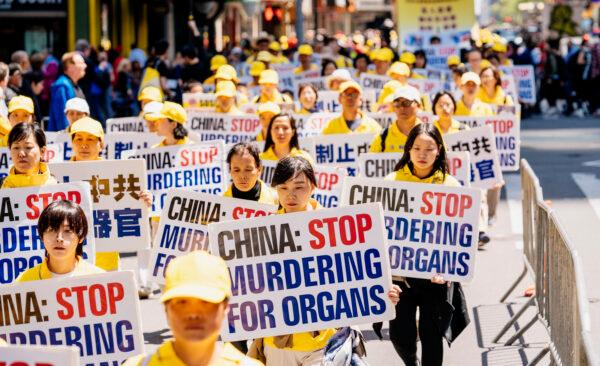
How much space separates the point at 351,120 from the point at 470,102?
Answer: 2.11 metres

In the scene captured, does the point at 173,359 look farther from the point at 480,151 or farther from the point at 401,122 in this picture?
the point at 480,151

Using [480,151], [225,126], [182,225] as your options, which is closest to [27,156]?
[182,225]

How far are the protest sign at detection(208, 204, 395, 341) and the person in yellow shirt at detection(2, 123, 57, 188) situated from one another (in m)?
2.28

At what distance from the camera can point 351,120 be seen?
13.0 metres

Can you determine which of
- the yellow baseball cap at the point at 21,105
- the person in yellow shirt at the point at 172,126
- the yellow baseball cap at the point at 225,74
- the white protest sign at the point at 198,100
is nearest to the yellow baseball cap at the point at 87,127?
the person in yellow shirt at the point at 172,126

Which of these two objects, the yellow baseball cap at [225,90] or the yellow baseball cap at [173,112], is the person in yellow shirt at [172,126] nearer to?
the yellow baseball cap at [173,112]

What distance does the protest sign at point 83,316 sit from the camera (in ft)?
21.2

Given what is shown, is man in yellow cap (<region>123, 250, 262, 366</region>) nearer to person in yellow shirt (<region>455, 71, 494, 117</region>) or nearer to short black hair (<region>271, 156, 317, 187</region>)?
short black hair (<region>271, 156, 317, 187</region>)

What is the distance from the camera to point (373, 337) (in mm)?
10453

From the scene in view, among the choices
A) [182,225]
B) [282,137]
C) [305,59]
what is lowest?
[182,225]

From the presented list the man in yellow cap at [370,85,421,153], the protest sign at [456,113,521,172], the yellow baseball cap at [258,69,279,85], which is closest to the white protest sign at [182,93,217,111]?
the yellow baseball cap at [258,69,279,85]

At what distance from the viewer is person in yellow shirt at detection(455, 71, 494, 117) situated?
14.4 metres

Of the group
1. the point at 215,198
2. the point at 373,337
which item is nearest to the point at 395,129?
the point at 373,337

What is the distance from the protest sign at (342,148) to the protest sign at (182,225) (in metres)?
3.71
